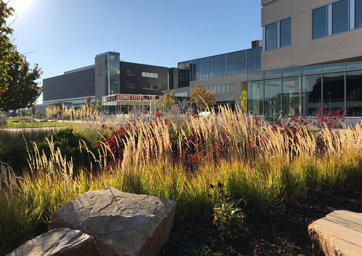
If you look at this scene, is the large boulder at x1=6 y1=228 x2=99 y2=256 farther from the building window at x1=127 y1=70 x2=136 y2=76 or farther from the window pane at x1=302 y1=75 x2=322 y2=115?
the building window at x1=127 y1=70 x2=136 y2=76

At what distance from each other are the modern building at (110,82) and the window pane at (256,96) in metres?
35.3

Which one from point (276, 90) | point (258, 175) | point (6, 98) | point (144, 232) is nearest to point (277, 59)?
point (276, 90)

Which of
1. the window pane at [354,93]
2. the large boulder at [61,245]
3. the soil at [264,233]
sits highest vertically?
the window pane at [354,93]

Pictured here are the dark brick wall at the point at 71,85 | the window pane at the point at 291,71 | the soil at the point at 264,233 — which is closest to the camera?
the soil at the point at 264,233

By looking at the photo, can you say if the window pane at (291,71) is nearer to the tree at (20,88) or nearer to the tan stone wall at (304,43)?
the tan stone wall at (304,43)

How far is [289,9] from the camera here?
2198cm

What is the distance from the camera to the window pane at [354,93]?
18.7 metres

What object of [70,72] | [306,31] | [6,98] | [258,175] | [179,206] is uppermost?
[70,72]

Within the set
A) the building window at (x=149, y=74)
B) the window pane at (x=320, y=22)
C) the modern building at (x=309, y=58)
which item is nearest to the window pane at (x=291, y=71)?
the modern building at (x=309, y=58)

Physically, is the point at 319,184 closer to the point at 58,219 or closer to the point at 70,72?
the point at 58,219

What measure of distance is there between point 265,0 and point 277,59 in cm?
524

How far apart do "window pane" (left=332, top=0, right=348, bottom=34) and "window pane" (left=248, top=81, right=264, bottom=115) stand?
22.5 ft

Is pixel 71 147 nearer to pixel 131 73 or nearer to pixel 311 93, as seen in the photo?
pixel 311 93

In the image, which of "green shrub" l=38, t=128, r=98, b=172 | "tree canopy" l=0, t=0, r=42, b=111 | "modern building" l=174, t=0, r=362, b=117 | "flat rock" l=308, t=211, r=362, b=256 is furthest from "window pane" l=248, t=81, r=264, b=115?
"flat rock" l=308, t=211, r=362, b=256
